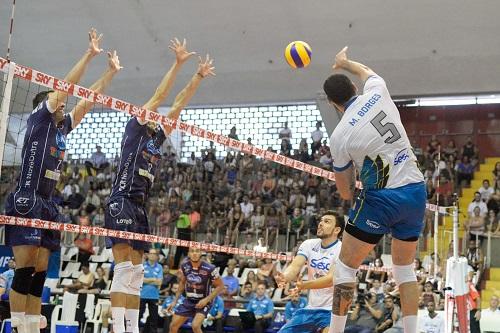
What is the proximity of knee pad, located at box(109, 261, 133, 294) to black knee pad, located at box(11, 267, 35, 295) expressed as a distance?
0.91 m

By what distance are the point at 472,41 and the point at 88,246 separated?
521 inches

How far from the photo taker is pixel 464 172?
2284cm

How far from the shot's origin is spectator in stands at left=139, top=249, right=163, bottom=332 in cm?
1479

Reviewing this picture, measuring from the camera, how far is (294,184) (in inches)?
904

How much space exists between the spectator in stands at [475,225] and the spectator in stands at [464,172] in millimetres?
3595

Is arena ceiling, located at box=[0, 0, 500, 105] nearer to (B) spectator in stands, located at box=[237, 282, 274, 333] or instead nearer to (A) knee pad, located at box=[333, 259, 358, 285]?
(B) spectator in stands, located at box=[237, 282, 274, 333]

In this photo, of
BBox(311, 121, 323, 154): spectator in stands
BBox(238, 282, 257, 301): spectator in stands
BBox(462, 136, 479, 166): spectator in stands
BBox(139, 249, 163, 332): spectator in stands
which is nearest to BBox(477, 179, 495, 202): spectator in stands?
BBox(462, 136, 479, 166): spectator in stands

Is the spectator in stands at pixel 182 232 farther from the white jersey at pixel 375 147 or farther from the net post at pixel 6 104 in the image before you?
the white jersey at pixel 375 147

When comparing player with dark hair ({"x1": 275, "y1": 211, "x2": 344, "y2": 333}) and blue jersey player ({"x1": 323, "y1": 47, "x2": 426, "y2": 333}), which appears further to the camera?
player with dark hair ({"x1": 275, "y1": 211, "x2": 344, "y2": 333})

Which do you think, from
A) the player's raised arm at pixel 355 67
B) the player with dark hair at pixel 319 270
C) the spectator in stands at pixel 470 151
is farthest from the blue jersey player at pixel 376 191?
the spectator in stands at pixel 470 151

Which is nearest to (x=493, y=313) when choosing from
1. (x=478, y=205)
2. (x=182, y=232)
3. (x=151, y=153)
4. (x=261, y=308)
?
(x=261, y=308)

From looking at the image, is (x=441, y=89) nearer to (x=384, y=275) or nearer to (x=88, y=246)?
(x=384, y=275)

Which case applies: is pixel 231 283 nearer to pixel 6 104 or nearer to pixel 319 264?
pixel 319 264

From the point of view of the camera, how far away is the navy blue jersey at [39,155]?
662 centimetres
